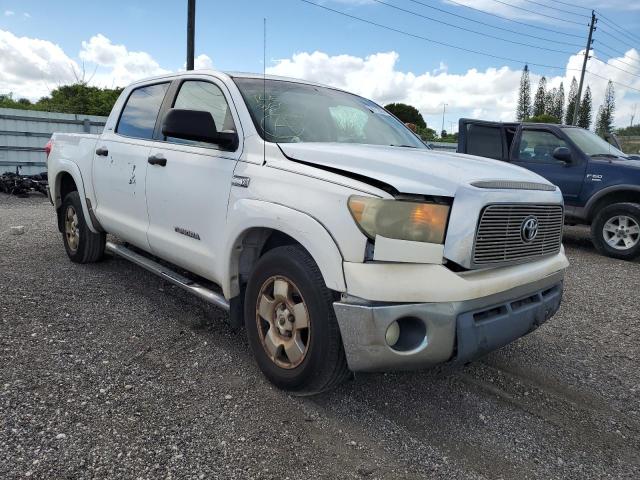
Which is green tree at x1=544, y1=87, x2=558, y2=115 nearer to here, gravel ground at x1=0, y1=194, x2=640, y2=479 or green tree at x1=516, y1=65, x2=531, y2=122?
green tree at x1=516, y1=65, x2=531, y2=122

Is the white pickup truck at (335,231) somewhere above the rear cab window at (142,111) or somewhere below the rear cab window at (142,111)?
below

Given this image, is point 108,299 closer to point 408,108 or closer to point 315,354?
point 315,354

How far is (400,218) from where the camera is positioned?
2354 mm

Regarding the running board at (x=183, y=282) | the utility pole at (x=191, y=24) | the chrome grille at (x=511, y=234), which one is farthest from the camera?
the utility pole at (x=191, y=24)

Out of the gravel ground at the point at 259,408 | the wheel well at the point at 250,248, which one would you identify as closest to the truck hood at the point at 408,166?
the wheel well at the point at 250,248

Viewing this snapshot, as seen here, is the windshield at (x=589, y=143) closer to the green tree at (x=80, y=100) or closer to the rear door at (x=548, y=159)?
the rear door at (x=548, y=159)

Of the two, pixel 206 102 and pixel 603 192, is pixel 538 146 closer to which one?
pixel 603 192

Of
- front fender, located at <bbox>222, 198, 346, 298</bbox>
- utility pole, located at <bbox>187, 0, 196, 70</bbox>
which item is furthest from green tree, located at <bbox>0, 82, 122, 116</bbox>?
front fender, located at <bbox>222, 198, 346, 298</bbox>

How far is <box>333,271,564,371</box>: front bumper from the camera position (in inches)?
91.2

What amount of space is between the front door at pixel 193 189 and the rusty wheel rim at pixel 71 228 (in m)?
1.87

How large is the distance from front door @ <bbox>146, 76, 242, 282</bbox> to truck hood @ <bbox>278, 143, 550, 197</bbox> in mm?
581

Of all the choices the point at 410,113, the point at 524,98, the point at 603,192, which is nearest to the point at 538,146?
the point at 603,192

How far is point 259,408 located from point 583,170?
6768mm

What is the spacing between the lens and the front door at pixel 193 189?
10.5 ft
